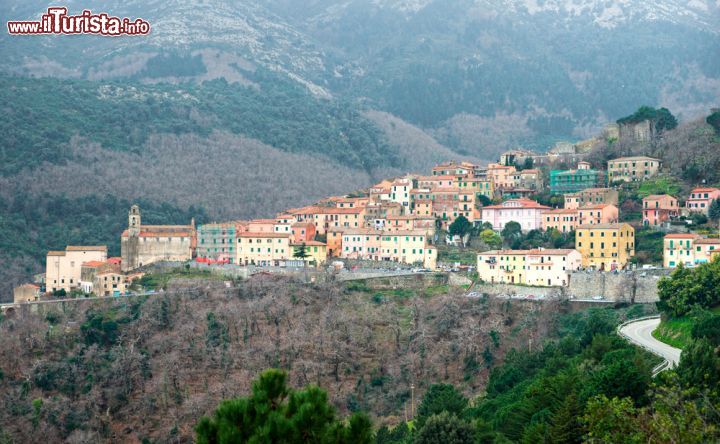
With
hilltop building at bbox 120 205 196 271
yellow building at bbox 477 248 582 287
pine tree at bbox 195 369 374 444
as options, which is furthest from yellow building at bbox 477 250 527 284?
pine tree at bbox 195 369 374 444

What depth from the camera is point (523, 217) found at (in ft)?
246

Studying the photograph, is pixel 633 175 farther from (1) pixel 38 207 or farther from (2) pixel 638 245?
(1) pixel 38 207

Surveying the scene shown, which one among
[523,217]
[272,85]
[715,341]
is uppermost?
[272,85]

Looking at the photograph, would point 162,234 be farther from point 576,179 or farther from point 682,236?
point 682,236

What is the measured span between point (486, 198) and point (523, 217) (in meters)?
5.75

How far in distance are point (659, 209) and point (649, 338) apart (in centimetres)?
2512

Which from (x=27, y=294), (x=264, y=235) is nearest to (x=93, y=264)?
(x=27, y=294)

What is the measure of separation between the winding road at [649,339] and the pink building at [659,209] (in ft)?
49.8

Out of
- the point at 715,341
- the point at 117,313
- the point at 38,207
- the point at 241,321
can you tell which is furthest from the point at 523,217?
the point at 38,207

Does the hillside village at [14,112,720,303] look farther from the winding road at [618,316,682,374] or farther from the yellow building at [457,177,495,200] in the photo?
the winding road at [618,316,682,374]

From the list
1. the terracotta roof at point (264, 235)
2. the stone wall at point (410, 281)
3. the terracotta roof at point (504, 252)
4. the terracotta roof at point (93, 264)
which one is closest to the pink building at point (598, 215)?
the terracotta roof at point (504, 252)

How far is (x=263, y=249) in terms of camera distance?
250 ft

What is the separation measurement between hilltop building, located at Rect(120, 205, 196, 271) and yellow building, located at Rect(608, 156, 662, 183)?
1126 inches

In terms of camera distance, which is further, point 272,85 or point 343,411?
point 272,85
